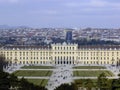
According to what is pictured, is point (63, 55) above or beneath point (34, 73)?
beneath

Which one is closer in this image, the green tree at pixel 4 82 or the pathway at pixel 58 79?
the green tree at pixel 4 82

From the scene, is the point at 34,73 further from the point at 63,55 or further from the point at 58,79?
the point at 63,55

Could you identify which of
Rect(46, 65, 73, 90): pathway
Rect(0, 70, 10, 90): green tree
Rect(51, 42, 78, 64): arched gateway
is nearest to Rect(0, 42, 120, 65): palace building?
Rect(51, 42, 78, 64): arched gateway

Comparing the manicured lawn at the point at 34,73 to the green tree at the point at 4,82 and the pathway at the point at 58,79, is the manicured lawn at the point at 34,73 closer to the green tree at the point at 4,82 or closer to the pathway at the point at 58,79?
the pathway at the point at 58,79

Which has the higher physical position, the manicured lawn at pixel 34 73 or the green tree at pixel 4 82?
the green tree at pixel 4 82

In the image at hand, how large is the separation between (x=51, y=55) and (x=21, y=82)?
4553 centimetres

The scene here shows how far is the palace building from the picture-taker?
8081 cm

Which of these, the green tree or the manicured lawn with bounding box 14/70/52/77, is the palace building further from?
the green tree

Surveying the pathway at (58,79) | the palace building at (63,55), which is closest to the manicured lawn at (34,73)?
the pathway at (58,79)

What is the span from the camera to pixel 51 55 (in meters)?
80.9

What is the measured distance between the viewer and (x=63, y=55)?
80.9 metres

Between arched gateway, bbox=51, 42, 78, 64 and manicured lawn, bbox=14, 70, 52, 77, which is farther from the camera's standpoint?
arched gateway, bbox=51, 42, 78, 64

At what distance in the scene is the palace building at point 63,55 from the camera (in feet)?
265

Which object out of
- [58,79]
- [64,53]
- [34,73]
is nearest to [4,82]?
[58,79]
